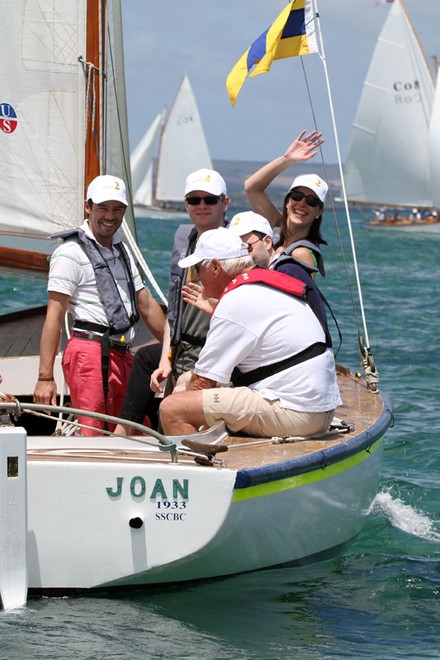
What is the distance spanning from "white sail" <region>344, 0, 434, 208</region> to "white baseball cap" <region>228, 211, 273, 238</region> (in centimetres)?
4960

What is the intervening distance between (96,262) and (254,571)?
1.62m

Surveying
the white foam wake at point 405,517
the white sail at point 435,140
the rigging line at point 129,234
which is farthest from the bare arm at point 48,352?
the white sail at point 435,140

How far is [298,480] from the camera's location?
5148mm

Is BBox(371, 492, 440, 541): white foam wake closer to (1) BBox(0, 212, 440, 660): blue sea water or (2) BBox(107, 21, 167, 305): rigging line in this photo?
(1) BBox(0, 212, 440, 660): blue sea water

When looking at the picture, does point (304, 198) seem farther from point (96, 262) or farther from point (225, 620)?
point (225, 620)

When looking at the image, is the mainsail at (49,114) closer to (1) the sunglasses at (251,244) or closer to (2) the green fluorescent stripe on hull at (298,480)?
(1) the sunglasses at (251,244)

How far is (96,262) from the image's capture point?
5.95m

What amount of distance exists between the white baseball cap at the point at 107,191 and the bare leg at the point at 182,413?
106 centimetres

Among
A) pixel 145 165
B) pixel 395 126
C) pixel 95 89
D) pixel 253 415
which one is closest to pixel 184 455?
pixel 253 415

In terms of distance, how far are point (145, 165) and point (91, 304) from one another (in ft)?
242

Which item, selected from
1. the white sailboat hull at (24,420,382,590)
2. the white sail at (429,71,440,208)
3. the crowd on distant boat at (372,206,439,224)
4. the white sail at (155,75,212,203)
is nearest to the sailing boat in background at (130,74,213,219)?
the white sail at (155,75,212,203)

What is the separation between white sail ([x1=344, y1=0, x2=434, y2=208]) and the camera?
54281 mm

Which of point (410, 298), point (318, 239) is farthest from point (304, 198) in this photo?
point (410, 298)

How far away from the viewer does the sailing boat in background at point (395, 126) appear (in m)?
54.3
